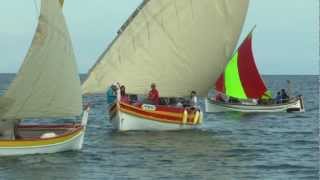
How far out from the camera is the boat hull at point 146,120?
3809 centimetres

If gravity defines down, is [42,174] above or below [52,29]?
below

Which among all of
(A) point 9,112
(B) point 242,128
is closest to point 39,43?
(A) point 9,112

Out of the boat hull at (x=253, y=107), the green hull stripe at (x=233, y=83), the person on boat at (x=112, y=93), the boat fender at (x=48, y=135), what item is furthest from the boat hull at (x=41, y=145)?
the green hull stripe at (x=233, y=83)

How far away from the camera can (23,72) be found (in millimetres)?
27172

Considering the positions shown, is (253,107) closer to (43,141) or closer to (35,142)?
(43,141)

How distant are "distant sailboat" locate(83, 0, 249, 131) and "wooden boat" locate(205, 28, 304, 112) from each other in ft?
58.7

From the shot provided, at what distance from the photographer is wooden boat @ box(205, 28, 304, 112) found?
5788cm

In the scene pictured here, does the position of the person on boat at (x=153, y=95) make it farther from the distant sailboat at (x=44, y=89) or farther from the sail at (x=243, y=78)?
the sail at (x=243, y=78)

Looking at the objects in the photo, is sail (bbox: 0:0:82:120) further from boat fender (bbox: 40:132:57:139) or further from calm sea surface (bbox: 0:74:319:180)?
calm sea surface (bbox: 0:74:319:180)

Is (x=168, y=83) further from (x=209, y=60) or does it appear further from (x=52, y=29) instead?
(x=52, y=29)

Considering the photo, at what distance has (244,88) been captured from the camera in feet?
192

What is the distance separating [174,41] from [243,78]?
2025cm

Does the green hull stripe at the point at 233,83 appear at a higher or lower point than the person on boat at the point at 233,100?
higher

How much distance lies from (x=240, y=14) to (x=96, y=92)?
8.20m
